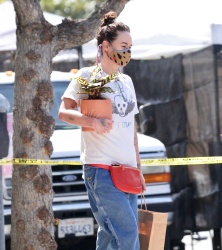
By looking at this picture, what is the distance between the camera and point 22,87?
6098 millimetres

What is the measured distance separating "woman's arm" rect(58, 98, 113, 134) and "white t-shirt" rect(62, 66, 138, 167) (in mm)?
48

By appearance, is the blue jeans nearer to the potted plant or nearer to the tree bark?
the potted plant

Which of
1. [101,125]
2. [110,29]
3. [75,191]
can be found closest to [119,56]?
[110,29]

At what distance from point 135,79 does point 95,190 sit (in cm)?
531

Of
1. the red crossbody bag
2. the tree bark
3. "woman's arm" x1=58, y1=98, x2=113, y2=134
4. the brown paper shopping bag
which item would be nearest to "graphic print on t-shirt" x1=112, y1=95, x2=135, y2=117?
"woman's arm" x1=58, y1=98, x2=113, y2=134

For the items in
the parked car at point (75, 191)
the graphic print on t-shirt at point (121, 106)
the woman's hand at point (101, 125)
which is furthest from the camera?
the parked car at point (75, 191)

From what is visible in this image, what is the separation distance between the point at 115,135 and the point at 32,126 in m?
1.09

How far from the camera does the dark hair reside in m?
5.28

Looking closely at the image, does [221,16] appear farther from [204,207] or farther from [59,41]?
[59,41]

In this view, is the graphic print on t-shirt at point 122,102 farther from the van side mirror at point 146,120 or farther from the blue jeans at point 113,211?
the van side mirror at point 146,120

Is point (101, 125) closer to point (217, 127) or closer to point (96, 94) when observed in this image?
point (96, 94)

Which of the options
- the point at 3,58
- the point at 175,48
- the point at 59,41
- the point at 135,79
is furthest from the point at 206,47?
the point at 59,41

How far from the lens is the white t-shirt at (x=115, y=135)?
516cm

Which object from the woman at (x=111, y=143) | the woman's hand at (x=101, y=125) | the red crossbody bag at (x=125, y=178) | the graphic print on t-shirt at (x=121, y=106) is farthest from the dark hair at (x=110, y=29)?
the red crossbody bag at (x=125, y=178)
